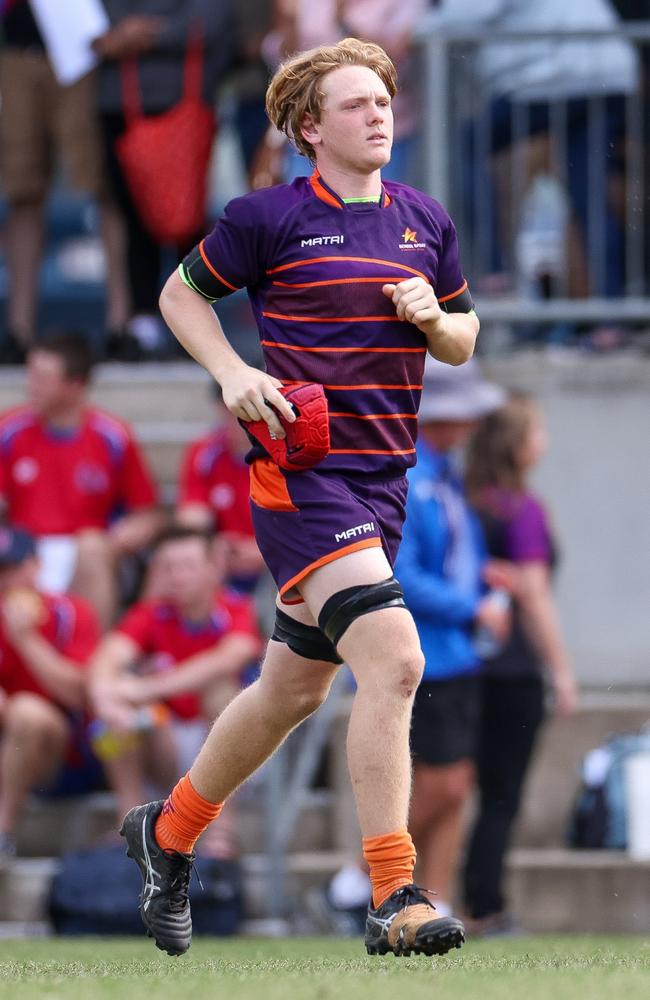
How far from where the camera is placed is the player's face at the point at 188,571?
8641mm

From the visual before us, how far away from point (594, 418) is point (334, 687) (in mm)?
2247

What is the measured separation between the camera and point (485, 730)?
8391mm

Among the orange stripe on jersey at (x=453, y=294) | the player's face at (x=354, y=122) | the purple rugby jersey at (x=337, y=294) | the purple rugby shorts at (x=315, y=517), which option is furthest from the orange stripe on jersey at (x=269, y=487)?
the player's face at (x=354, y=122)

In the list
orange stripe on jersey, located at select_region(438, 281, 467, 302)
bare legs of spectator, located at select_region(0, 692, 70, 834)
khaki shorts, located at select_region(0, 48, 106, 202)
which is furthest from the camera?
khaki shorts, located at select_region(0, 48, 106, 202)

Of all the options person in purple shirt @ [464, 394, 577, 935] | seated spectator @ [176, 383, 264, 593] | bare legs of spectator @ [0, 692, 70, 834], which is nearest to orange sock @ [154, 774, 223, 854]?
person in purple shirt @ [464, 394, 577, 935]

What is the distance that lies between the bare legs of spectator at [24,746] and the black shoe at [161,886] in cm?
341

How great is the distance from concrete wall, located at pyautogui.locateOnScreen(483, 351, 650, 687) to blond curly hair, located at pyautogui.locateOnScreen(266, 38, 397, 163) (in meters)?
5.33

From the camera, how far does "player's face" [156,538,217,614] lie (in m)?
8.64

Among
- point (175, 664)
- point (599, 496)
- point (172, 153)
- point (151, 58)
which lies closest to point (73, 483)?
point (175, 664)

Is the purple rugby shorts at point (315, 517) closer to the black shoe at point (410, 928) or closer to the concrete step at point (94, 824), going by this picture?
the black shoe at point (410, 928)

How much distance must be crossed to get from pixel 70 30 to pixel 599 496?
3.63 meters

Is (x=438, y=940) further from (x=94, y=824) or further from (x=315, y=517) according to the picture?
(x=94, y=824)

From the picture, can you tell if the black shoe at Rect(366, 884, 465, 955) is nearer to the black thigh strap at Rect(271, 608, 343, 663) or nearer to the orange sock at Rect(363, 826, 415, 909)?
the orange sock at Rect(363, 826, 415, 909)

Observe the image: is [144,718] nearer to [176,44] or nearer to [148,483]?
[148,483]
